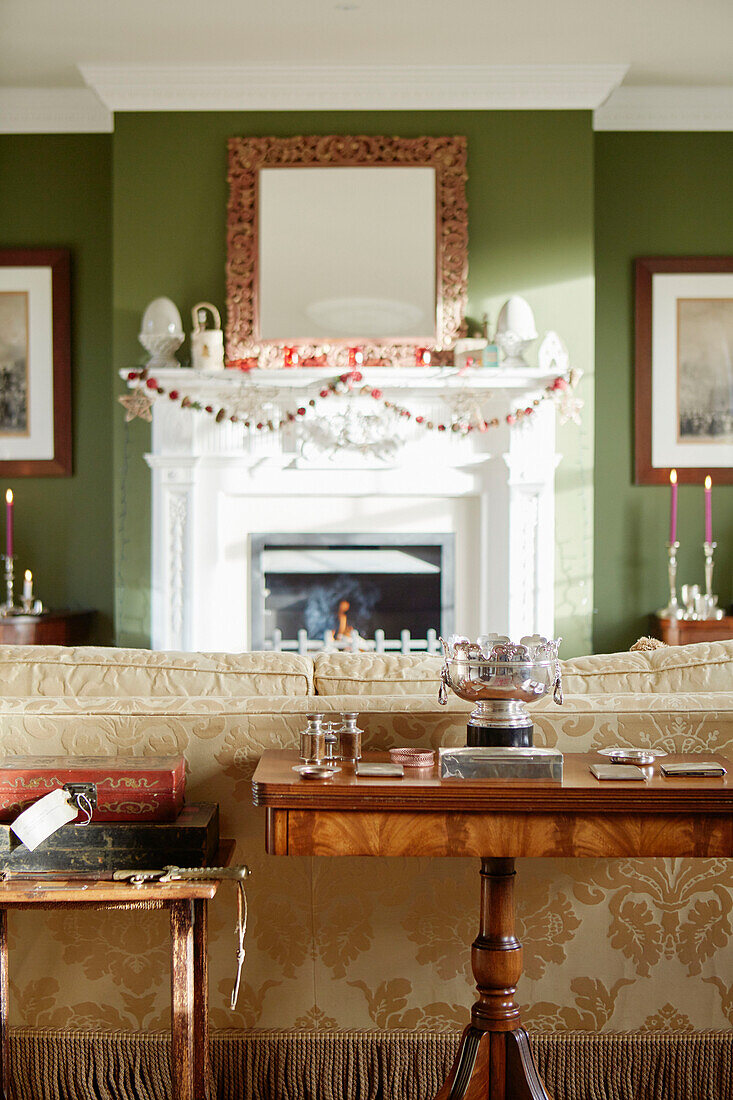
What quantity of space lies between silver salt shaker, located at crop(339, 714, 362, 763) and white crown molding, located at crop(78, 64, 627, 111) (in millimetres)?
3719

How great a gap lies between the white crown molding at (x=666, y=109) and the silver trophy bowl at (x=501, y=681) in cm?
397

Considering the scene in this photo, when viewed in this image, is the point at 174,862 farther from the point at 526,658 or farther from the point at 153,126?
the point at 153,126

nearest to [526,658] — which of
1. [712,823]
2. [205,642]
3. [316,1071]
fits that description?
[712,823]

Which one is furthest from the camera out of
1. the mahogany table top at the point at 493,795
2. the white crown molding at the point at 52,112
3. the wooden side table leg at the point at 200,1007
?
the white crown molding at the point at 52,112

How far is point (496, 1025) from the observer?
5.18 ft

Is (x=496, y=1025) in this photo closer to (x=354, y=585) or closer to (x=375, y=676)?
(x=375, y=676)

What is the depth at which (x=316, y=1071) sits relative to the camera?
1.81m

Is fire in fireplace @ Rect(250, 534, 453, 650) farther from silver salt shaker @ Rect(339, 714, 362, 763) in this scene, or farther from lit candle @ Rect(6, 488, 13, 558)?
silver salt shaker @ Rect(339, 714, 362, 763)

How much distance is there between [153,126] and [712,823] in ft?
13.6

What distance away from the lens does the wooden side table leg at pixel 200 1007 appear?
1.56 m

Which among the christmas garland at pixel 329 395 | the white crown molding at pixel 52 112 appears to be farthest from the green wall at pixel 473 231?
the white crown molding at pixel 52 112

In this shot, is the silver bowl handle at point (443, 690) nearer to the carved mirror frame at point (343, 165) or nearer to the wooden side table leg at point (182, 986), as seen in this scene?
the wooden side table leg at point (182, 986)

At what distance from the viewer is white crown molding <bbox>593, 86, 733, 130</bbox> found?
15.8ft

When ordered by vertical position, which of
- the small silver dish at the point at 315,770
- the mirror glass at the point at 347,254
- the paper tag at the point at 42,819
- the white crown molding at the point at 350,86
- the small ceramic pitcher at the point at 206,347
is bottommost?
the paper tag at the point at 42,819
